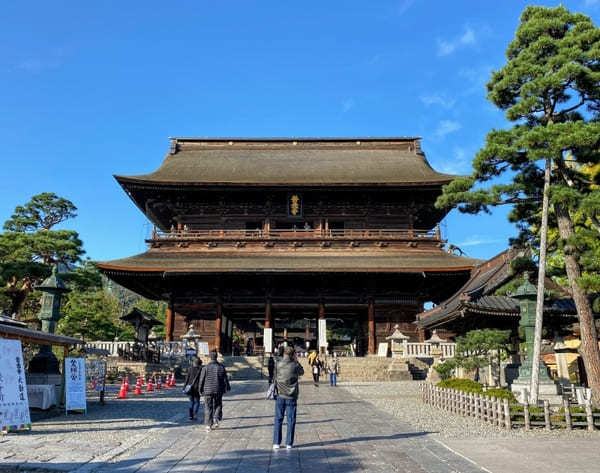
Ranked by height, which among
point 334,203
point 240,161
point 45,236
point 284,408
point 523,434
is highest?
point 240,161

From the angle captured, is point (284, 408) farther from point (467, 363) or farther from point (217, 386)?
point (467, 363)

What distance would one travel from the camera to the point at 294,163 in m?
33.2

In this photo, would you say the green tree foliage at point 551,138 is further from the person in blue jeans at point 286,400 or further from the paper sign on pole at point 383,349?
the paper sign on pole at point 383,349

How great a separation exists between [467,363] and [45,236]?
24.1 meters

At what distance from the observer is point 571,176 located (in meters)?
13.2

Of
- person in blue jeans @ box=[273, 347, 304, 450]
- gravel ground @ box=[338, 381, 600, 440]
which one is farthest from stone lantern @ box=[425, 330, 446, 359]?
person in blue jeans @ box=[273, 347, 304, 450]

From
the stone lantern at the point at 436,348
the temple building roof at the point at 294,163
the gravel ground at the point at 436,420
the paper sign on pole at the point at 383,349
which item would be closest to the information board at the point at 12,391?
the gravel ground at the point at 436,420

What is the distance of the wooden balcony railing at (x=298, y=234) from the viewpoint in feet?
90.8

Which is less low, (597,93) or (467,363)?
(597,93)

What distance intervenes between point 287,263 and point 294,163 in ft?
33.0

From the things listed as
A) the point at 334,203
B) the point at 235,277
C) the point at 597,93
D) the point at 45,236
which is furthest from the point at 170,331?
the point at 597,93

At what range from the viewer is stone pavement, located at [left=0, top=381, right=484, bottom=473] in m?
6.11

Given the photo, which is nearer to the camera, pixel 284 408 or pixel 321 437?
pixel 284 408

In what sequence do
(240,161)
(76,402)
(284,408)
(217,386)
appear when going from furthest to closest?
1. (240,161)
2. (76,402)
3. (217,386)
4. (284,408)
